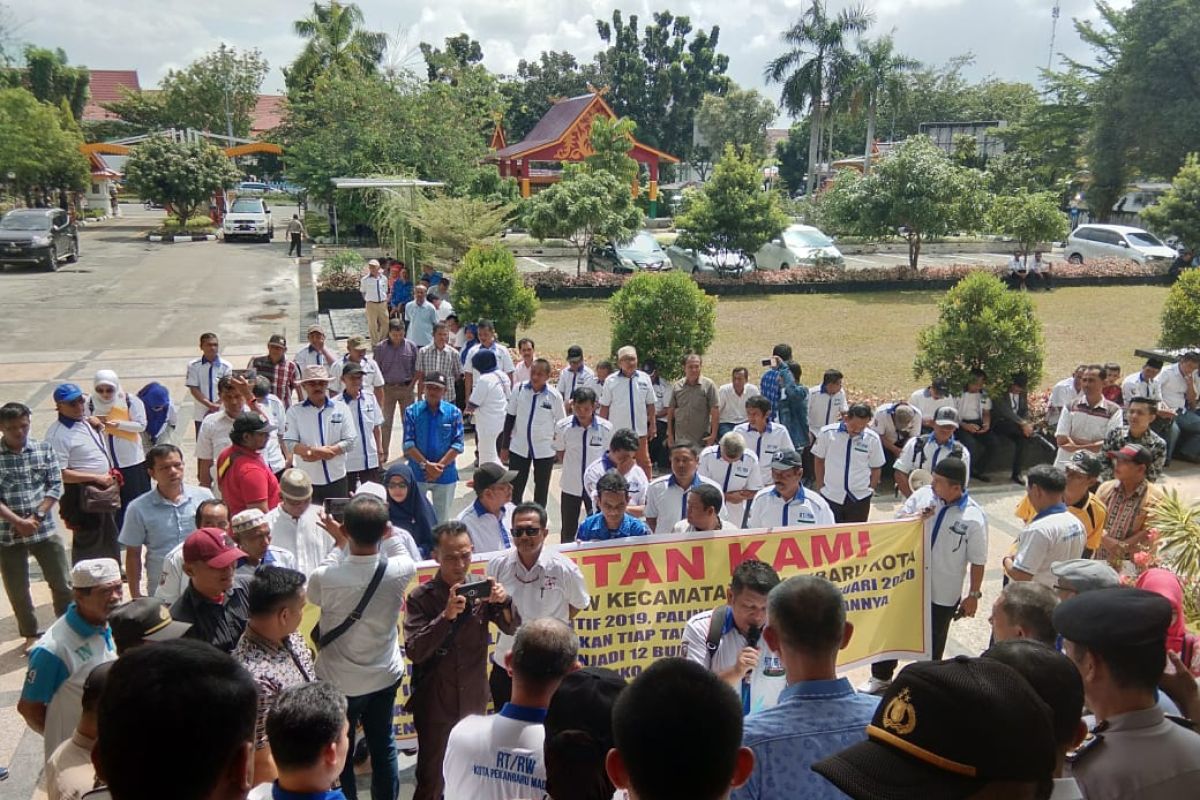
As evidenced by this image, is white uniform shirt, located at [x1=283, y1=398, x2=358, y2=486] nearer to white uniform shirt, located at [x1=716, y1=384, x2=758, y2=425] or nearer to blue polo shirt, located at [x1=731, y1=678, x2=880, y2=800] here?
white uniform shirt, located at [x1=716, y1=384, x2=758, y2=425]

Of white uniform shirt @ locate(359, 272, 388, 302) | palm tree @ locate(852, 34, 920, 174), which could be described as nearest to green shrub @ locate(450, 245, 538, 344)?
white uniform shirt @ locate(359, 272, 388, 302)

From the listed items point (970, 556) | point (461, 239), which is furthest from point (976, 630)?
point (461, 239)

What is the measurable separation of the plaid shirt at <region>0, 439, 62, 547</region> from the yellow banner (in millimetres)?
2860

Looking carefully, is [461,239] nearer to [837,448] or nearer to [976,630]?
[837,448]

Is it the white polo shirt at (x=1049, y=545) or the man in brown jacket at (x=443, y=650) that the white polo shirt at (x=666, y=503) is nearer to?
the white polo shirt at (x=1049, y=545)

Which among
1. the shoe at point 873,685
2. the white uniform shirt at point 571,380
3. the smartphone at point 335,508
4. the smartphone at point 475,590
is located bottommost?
the shoe at point 873,685

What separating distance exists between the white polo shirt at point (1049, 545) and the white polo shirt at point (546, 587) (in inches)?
106

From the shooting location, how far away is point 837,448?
24.6ft

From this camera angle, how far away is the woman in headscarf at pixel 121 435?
23.9ft

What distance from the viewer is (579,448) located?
7801mm

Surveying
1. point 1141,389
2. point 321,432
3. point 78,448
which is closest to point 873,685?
point 321,432

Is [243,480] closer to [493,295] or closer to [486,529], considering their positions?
[486,529]

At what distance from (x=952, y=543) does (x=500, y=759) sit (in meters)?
3.81

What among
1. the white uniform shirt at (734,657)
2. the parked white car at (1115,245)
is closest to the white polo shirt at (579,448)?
the white uniform shirt at (734,657)
